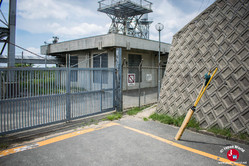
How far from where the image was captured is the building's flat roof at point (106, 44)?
12859mm

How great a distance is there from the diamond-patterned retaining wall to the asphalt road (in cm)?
82

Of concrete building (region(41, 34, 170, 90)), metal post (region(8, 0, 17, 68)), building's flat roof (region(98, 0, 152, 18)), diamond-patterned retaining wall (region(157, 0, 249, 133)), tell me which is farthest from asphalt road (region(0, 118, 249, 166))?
building's flat roof (region(98, 0, 152, 18))

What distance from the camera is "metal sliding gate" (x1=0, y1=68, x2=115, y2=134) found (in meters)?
4.84

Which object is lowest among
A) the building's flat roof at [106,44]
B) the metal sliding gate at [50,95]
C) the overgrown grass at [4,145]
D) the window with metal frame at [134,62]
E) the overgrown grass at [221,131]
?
the overgrown grass at [4,145]

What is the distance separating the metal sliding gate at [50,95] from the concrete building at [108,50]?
4.77 m

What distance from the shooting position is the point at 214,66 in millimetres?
5836

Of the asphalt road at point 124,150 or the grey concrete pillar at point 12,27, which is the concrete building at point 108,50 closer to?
the grey concrete pillar at point 12,27

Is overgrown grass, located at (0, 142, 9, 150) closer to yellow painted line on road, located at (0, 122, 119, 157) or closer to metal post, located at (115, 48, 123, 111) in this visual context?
yellow painted line on road, located at (0, 122, 119, 157)

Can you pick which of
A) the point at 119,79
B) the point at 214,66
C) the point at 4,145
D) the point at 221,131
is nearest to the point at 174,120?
the point at 221,131

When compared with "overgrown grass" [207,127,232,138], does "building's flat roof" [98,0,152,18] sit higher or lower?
higher

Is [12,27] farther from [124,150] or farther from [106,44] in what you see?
[124,150]

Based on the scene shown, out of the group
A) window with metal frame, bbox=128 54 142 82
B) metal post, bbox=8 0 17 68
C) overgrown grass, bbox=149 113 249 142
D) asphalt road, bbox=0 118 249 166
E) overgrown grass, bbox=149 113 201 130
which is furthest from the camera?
window with metal frame, bbox=128 54 142 82

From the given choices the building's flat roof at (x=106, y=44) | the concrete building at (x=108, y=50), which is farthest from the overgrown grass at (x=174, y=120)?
the building's flat roof at (x=106, y=44)

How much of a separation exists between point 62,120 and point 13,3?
29.8ft
